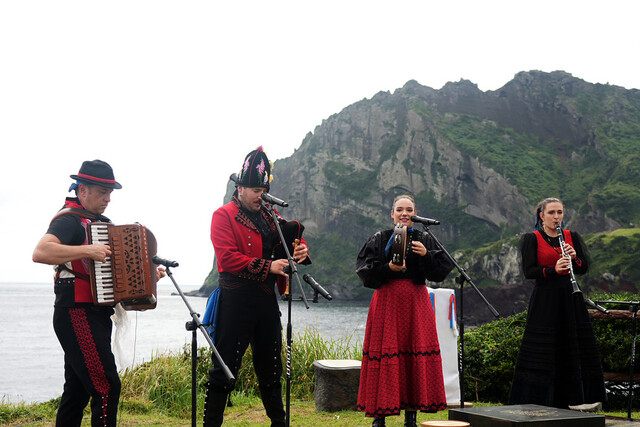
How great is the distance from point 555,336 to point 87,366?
14.6 feet

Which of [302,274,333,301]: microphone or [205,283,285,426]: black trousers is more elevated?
[302,274,333,301]: microphone

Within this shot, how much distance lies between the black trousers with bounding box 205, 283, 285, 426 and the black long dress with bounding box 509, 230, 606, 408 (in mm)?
2883

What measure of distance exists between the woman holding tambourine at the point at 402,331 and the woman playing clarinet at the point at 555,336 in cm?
164

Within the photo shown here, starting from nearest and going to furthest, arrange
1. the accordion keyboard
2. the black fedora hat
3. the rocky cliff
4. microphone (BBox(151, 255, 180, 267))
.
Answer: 1. microphone (BBox(151, 255, 180, 267))
2. the accordion keyboard
3. the black fedora hat
4. the rocky cliff

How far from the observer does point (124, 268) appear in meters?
4.11

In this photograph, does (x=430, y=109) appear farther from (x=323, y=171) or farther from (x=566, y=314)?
(x=566, y=314)

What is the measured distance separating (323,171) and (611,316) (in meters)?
159

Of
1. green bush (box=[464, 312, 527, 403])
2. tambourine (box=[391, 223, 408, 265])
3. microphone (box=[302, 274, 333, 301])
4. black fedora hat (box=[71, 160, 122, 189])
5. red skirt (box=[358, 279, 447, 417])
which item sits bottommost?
green bush (box=[464, 312, 527, 403])

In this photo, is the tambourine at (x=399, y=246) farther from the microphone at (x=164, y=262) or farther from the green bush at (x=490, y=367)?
the green bush at (x=490, y=367)

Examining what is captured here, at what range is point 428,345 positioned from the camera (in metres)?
4.75

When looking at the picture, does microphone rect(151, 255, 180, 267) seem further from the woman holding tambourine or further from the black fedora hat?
the woman holding tambourine

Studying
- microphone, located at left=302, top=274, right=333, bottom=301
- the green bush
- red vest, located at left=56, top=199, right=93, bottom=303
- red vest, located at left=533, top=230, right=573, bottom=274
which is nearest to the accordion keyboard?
red vest, located at left=56, top=199, right=93, bottom=303

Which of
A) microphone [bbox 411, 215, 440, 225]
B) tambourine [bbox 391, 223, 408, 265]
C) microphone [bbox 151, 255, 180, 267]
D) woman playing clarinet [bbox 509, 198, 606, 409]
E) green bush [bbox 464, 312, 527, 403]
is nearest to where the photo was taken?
microphone [bbox 151, 255, 180, 267]

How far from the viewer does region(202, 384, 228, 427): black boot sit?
427cm
